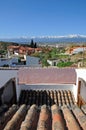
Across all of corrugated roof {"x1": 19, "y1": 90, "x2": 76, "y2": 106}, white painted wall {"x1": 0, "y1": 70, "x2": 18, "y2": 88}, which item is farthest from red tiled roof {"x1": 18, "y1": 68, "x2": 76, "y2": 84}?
white painted wall {"x1": 0, "y1": 70, "x2": 18, "y2": 88}

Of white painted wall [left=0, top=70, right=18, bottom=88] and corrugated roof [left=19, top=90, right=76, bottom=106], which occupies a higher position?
white painted wall [left=0, top=70, right=18, bottom=88]

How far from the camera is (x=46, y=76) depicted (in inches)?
420

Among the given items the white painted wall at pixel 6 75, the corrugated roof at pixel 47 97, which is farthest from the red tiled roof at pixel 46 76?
the white painted wall at pixel 6 75

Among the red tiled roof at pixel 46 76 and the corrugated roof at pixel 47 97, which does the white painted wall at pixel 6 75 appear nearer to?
the corrugated roof at pixel 47 97

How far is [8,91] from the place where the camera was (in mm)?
8383

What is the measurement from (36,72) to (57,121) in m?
7.08

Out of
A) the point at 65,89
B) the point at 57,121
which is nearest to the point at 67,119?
the point at 57,121

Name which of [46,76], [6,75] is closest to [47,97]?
[6,75]

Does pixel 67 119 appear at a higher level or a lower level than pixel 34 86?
higher

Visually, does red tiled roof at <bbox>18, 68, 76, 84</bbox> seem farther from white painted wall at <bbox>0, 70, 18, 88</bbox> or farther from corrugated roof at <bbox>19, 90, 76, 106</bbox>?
white painted wall at <bbox>0, 70, 18, 88</bbox>

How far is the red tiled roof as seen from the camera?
33.8 feet

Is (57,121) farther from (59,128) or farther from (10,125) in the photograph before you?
(10,125)

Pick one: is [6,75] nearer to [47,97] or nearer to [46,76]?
[47,97]

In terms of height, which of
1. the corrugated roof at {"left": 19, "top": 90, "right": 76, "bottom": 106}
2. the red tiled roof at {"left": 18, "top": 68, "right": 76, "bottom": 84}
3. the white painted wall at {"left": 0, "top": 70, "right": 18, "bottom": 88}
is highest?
the white painted wall at {"left": 0, "top": 70, "right": 18, "bottom": 88}
